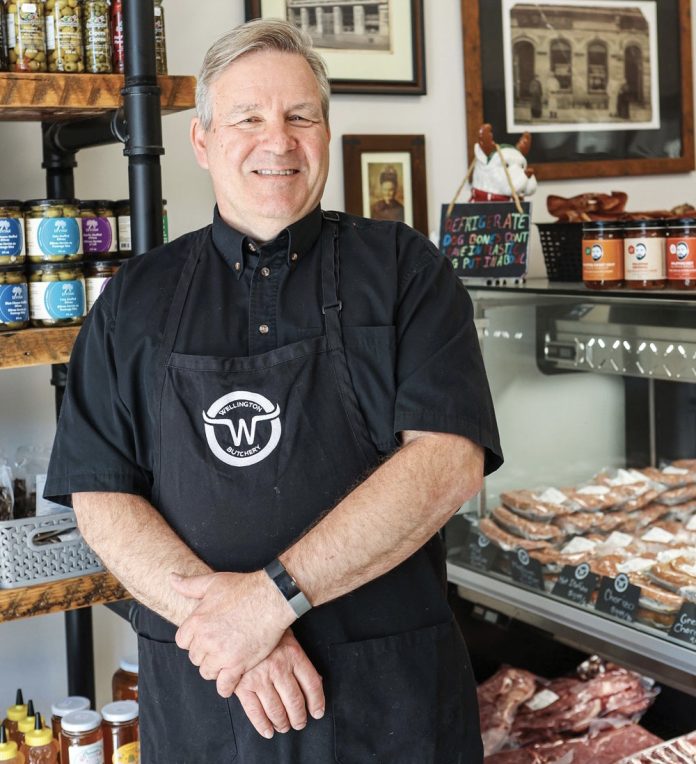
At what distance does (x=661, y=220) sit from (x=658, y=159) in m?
1.14

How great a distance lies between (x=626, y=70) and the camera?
131 inches

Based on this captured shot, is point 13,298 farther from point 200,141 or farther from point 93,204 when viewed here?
point 200,141

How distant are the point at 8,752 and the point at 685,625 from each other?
4.20ft

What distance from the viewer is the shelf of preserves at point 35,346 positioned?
6.33 feet

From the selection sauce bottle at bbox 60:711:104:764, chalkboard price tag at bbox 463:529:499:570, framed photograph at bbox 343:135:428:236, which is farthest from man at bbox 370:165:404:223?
sauce bottle at bbox 60:711:104:764

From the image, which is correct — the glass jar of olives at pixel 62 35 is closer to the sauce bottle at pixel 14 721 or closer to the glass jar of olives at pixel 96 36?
the glass jar of olives at pixel 96 36

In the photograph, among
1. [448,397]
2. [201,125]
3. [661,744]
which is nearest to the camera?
[448,397]

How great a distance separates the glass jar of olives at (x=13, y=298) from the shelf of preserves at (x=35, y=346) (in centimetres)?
2

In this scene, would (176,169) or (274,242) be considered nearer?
(274,242)

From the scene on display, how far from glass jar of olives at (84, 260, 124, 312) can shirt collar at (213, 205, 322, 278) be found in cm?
43

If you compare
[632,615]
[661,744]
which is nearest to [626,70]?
[632,615]

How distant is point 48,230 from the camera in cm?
197

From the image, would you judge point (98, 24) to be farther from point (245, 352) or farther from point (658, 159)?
point (658, 159)

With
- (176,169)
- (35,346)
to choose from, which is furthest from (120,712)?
(176,169)
